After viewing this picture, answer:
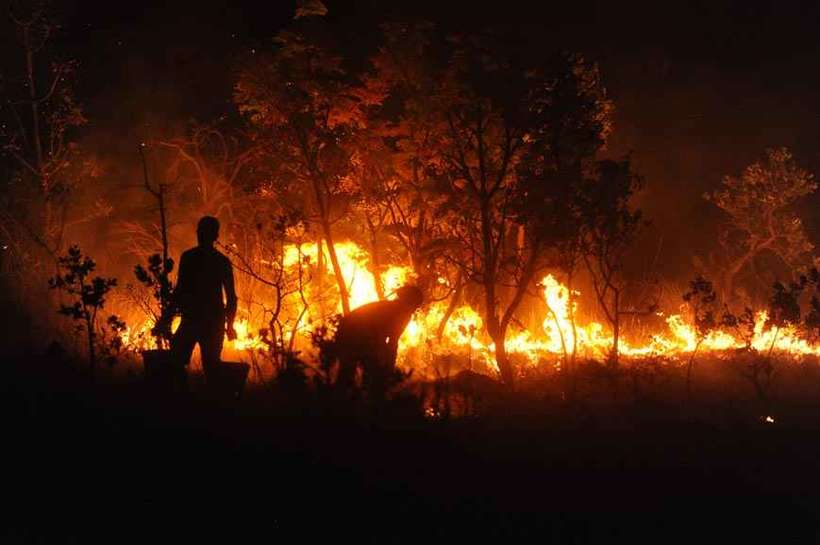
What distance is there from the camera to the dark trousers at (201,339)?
6.99 metres

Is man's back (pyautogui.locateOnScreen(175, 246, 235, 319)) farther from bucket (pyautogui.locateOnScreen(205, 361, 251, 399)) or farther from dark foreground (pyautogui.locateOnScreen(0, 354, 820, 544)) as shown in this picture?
dark foreground (pyautogui.locateOnScreen(0, 354, 820, 544))

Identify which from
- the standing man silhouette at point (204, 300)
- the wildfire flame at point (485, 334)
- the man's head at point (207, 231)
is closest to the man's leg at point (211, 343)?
the standing man silhouette at point (204, 300)

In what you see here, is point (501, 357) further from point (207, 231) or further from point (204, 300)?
point (207, 231)

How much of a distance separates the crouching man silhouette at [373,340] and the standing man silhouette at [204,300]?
1.20m

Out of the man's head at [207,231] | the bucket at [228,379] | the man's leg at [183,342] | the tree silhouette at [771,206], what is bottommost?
the bucket at [228,379]

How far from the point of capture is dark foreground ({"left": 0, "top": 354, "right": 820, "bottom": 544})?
14.4 ft

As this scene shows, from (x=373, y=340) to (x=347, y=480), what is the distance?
2201 mm

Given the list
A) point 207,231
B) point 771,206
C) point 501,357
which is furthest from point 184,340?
point 771,206

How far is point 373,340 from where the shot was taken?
6855 mm

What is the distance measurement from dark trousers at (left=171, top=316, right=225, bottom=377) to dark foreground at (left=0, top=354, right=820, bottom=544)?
0.62m

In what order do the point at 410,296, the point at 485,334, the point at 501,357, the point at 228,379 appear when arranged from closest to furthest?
the point at 228,379 < the point at 410,296 < the point at 501,357 < the point at 485,334

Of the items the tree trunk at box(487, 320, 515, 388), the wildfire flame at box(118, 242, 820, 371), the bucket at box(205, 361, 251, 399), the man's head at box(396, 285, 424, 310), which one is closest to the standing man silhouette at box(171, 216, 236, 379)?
the bucket at box(205, 361, 251, 399)

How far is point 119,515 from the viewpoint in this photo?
436cm

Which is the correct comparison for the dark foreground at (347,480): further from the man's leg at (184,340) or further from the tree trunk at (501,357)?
the tree trunk at (501,357)
